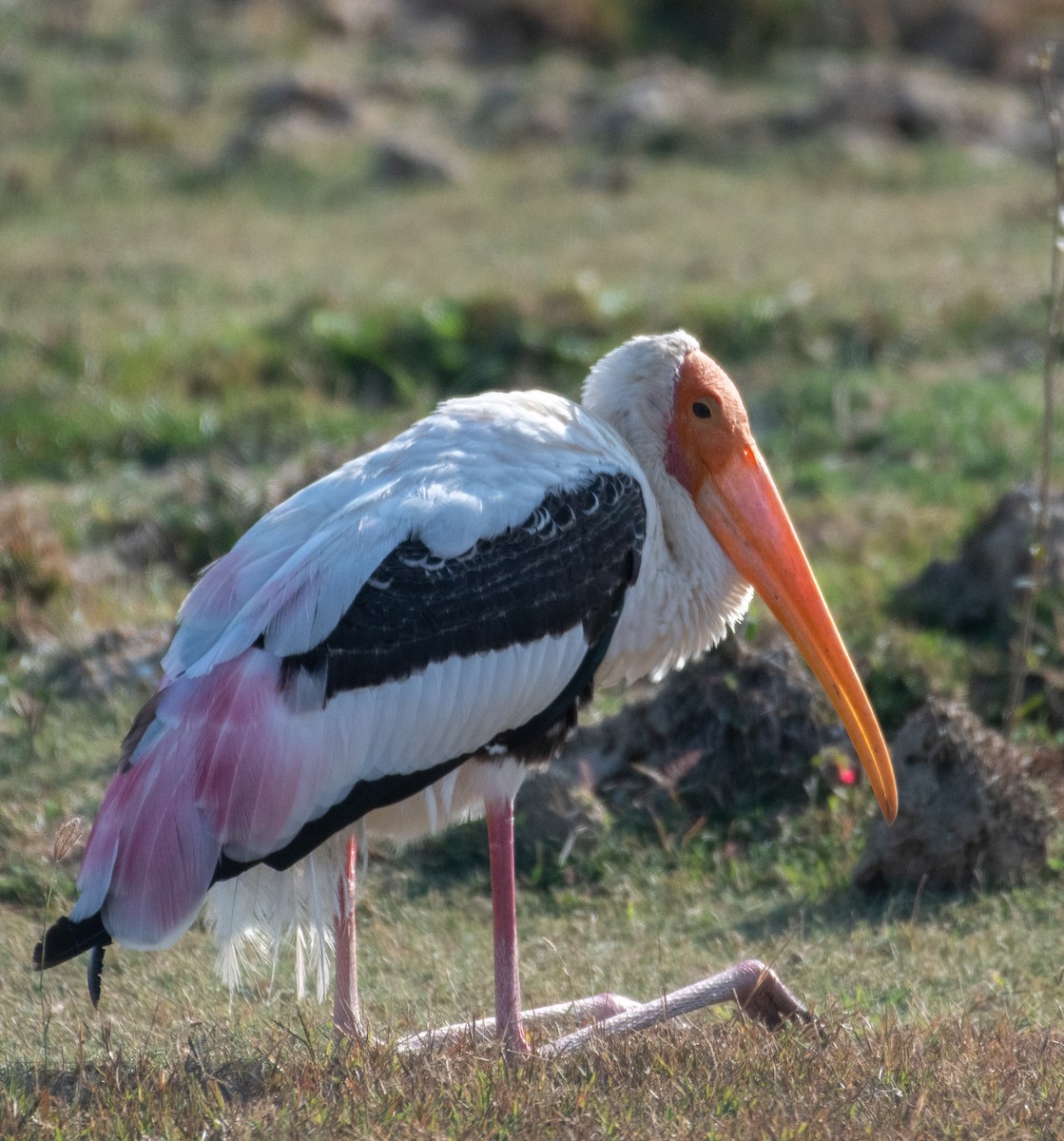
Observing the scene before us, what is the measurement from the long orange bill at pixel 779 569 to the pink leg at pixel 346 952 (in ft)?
3.27

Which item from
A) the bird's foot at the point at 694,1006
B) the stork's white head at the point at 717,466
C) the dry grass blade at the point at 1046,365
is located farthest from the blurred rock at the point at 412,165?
the bird's foot at the point at 694,1006

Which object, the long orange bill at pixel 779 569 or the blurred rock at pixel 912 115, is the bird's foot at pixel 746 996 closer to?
the long orange bill at pixel 779 569

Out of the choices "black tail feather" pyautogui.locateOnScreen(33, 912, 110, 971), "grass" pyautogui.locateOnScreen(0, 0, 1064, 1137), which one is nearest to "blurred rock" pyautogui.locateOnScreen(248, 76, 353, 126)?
"grass" pyautogui.locateOnScreen(0, 0, 1064, 1137)

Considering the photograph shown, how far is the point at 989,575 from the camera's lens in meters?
5.64

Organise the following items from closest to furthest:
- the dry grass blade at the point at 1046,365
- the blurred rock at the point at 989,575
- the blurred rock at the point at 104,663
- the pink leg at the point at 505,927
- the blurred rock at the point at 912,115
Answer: the pink leg at the point at 505,927
the dry grass blade at the point at 1046,365
the blurred rock at the point at 104,663
the blurred rock at the point at 989,575
the blurred rock at the point at 912,115

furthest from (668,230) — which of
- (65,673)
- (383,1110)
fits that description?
(383,1110)

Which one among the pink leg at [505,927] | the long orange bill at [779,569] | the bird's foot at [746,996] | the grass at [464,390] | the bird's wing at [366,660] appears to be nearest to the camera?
the grass at [464,390]

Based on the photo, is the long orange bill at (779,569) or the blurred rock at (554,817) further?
the blurred rock at (554,817)

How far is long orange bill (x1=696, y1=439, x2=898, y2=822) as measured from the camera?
3.67m

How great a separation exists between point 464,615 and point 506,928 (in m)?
0.61

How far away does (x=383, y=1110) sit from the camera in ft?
9.15

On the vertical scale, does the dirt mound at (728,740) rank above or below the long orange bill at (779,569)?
below

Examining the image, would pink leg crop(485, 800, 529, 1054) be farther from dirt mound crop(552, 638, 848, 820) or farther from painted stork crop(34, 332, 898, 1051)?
dirt mound crop(552, 638, 848, 820)

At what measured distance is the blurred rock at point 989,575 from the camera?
18.2ft
